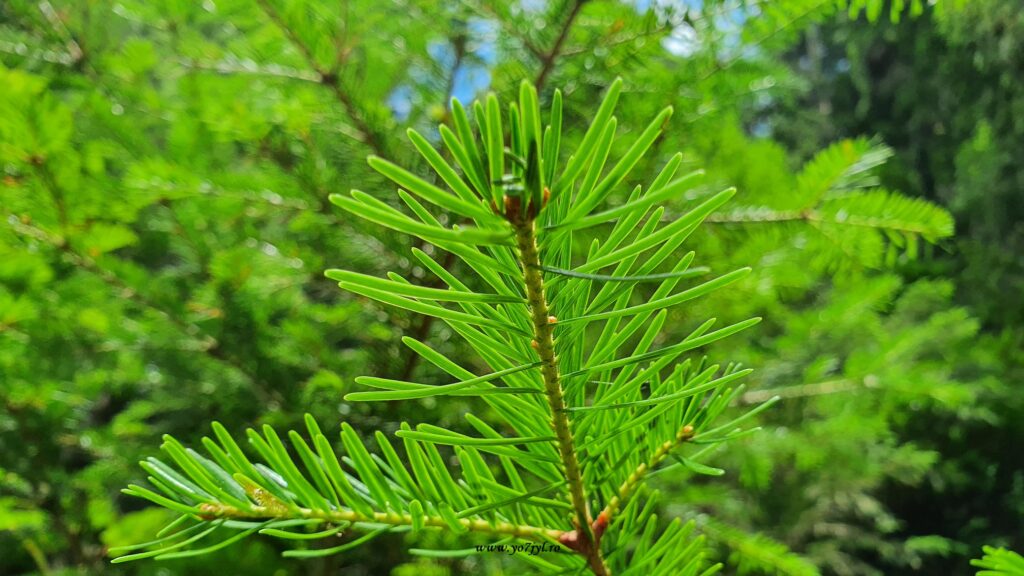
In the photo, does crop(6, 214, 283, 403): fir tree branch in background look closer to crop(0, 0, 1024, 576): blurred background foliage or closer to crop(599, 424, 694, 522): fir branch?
crop(0, 0, 1024, 576): blurred background foliage

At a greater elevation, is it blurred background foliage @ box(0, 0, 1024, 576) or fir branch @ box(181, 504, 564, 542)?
blurred background foliage @ box(0, 0, 1024, 576)

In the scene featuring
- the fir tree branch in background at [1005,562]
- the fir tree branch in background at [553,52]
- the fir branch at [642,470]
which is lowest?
the fir tree branch in background at [1005,562]

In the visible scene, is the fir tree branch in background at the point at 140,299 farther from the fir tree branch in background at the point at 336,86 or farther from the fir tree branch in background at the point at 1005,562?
the fir tree branch in background at the point at 1005,562

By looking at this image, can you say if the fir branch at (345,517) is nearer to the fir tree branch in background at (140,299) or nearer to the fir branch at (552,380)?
the fir branch at (552,380)

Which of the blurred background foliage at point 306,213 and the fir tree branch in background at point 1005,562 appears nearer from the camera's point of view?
the fir tree branch in background at point 1005,562

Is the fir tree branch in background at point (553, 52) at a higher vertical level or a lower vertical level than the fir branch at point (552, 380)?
higher

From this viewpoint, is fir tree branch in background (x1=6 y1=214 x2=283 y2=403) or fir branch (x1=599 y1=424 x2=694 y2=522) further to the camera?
fir tree branch in background (x1=6 y1=214 x2=283 y2=403)

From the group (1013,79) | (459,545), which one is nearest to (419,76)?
(459,545)

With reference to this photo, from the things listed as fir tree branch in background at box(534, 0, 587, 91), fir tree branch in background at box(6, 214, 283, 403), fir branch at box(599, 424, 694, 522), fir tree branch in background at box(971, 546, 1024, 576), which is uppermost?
fir tree branch in background at box(534, 0, 587, 91)

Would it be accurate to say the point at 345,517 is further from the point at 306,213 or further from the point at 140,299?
the point at 140,299

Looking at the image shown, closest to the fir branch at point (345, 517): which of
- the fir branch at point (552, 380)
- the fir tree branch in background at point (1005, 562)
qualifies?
the fir branch at point (552, 380)

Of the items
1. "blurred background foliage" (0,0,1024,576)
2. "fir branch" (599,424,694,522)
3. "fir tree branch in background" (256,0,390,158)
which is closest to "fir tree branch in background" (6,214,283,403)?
"blurred background foliage" (0,0,1024,576)
